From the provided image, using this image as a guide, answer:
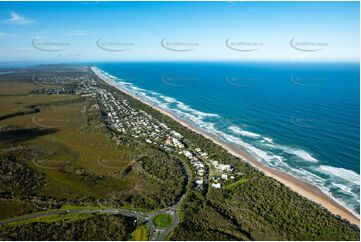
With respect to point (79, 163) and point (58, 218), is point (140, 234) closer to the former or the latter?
point (58, 218)

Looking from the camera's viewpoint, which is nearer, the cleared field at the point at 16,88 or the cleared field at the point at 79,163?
the cleared field at the point at 79,163

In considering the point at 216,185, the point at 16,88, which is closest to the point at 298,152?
the point at 216,185

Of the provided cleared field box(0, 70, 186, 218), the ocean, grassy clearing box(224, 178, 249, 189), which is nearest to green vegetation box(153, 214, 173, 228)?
cleared field box(0, 70, 186, 218)

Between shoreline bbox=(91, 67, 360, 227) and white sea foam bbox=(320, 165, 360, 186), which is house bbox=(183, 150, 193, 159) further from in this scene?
white sea foam bbox=(320, 165, 360, 186)

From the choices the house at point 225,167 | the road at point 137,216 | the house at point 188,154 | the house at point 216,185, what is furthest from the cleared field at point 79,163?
the house at point 225,167

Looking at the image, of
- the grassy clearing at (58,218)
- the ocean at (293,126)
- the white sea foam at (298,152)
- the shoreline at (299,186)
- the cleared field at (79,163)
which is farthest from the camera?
the white sea foam at (298,152)

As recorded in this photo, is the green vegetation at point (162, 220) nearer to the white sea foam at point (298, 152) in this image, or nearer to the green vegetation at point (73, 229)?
the green vegetation at point (73, 229)
